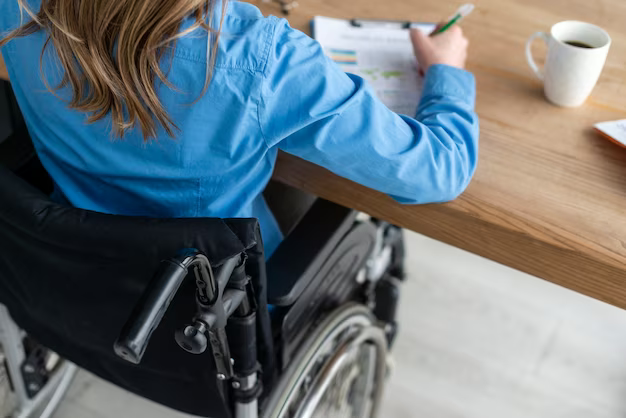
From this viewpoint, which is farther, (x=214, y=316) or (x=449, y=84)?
(x=449, y=84)

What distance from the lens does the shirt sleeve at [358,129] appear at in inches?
27.3

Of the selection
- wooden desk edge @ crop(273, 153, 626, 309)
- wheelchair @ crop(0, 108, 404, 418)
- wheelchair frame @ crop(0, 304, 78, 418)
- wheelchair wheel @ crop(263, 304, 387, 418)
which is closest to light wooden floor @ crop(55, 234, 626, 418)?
wheelchair frame @ crop(0, 304, 78, 418)

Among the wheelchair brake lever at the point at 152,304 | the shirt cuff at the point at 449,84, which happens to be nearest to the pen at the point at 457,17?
the shirt cuff at the point at 449,84

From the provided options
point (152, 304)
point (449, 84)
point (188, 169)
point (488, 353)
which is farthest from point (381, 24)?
point (488, 353)

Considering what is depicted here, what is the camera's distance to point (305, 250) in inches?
35.7

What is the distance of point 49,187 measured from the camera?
3.19ft

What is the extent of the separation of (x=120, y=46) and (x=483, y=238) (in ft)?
1.58

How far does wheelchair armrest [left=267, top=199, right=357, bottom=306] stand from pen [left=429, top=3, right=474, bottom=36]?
1.02 ft

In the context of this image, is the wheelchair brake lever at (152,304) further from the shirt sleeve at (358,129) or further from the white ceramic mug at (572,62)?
the white ceramic mug at (572,62)

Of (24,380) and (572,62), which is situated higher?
(572,62)

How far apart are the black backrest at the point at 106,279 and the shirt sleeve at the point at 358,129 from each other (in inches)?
5.1

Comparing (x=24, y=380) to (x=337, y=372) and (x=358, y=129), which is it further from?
(x=358, y=129)

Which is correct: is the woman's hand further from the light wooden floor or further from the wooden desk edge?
the light wooden floor

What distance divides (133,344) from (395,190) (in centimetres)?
39
